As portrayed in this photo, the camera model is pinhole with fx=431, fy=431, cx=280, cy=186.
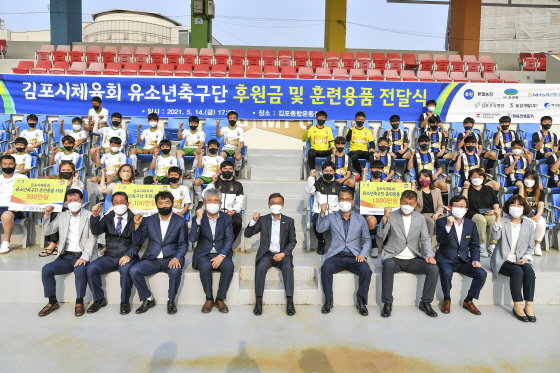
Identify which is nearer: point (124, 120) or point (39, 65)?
point (124, 120)

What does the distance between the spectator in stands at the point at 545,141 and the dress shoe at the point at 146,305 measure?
6573 mm

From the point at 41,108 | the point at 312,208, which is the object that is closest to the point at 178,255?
the point at 312,208

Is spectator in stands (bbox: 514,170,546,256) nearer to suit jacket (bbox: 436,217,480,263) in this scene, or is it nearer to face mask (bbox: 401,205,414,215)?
suit jacket (bbox: 436,217,480,263)

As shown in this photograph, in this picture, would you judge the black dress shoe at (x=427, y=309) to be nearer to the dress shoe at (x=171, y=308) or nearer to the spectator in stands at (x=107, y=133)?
the dress shoe at (x=171, y=308)

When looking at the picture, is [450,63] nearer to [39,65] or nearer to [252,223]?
[252,223]

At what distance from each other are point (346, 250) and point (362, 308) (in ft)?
2.17

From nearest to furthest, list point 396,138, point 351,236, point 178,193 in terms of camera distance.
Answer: point 351,236
point 178,193
point 396,138

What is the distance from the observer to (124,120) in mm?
8859

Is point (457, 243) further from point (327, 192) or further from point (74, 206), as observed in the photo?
point (74, 206)

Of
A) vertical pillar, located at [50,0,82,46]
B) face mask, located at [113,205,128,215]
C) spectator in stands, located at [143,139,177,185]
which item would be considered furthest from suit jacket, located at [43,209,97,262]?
vertical pillar, located at [50,0,82,46]

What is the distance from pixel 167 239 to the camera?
15.0 ft

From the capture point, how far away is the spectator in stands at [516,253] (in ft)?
14.4

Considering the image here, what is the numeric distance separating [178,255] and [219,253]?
17.0 inches

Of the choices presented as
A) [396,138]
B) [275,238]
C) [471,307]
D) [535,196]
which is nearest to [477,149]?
[535,196]
